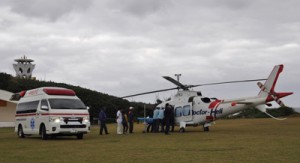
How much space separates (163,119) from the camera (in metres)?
26.2

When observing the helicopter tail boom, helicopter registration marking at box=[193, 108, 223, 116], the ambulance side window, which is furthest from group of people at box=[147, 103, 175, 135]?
the ambulance side window

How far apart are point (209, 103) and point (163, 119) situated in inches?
114

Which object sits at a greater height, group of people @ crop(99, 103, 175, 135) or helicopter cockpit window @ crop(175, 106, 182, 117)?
helicopter cockpit window @ crop(175, 106, 182, 117)

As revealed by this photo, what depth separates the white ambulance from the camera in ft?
67.7

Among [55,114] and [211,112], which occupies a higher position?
[211,112]

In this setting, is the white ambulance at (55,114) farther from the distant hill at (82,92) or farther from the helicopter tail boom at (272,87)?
the distant hill at (82,92)

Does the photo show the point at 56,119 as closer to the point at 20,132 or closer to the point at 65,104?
the point at 65,104

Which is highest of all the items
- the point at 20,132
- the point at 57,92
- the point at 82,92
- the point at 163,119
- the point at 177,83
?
the point at 82,92

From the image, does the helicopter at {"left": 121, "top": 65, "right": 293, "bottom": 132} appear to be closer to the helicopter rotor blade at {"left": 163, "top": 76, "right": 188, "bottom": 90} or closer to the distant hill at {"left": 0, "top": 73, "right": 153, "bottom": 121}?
the helicopter rotor blade at {"left": 163, "top": 76, "right": 188, "bottom": 90}

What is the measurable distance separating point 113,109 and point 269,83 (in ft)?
112

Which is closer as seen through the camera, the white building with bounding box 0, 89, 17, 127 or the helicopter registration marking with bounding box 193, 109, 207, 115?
the helicopter registration marking with bounding box 193, 109, 207, 115

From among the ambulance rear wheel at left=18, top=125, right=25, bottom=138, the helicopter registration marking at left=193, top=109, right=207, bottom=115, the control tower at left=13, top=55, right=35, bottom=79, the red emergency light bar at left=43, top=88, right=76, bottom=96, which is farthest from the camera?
the control tower at left=13, top=55, right=35, bottom=79

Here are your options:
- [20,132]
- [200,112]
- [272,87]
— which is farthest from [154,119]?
[20,132]

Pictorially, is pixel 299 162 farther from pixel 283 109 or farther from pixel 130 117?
pixel 283 109
